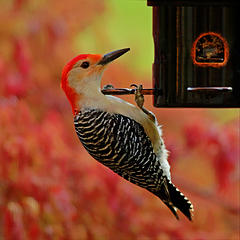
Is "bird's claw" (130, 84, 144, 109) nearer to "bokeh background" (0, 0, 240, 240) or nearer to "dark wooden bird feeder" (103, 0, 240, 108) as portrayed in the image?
"dark wooden bird feeder" (103, 0, 240, 108)

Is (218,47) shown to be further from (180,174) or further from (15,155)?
(180,174)

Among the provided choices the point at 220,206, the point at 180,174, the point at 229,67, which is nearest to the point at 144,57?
the point at 180,174

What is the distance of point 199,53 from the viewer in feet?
11.8

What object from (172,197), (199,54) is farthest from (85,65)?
(172,197)

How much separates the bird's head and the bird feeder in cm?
35

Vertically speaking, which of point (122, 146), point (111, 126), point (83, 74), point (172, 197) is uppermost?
point (83, 74)

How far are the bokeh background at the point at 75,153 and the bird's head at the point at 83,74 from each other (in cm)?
169

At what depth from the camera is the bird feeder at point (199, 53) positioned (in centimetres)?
354

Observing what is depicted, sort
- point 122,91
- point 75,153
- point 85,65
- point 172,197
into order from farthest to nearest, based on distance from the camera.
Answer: point 75,153 < point 172,197 < point 85,65 < point 122,91

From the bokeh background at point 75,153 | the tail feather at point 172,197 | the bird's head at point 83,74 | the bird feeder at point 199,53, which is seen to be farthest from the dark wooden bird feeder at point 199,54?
the bokeh background at point 75,153

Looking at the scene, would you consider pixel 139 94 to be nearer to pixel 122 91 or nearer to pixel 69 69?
pixel 122 91

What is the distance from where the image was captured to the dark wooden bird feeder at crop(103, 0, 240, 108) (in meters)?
3.54

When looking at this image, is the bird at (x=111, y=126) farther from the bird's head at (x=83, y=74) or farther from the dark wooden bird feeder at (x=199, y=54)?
the dark wooden bird feeder at (x=199, y=54)

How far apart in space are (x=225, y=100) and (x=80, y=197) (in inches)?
90.0
